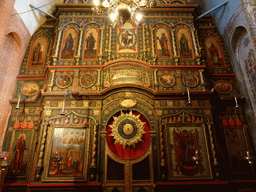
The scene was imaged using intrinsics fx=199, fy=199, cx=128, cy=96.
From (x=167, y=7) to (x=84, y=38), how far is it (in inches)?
184

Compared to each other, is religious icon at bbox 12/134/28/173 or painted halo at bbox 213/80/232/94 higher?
painted halo at bbox 213/80/232/94

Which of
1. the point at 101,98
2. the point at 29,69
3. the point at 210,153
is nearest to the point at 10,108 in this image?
the point at 29,69

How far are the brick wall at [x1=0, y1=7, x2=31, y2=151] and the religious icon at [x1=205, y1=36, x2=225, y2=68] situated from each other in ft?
31.0

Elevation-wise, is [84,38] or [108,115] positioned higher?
[84,38]

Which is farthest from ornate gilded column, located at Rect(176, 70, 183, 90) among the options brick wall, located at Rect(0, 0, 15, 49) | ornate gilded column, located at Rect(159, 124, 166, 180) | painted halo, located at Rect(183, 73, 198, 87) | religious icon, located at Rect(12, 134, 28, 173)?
brick wall, located at Rect(0, 0, 15, 49)

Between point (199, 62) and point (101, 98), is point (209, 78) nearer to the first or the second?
point (199, 62)

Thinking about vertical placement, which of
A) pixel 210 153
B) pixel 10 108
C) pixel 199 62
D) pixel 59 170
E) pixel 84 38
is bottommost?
pixel 59 170

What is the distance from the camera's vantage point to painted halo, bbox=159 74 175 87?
8836mm

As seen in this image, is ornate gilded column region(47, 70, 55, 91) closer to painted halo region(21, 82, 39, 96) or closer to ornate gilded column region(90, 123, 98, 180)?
painted halo region(21, 82, 39, 96)

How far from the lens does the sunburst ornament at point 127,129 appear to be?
308 inches

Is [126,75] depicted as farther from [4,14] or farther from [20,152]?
[20,152]

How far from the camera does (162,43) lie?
9.91 m

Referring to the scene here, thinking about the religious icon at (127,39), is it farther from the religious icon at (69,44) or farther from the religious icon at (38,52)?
the religious icon at (38,52)

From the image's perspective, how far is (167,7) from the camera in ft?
34.6
